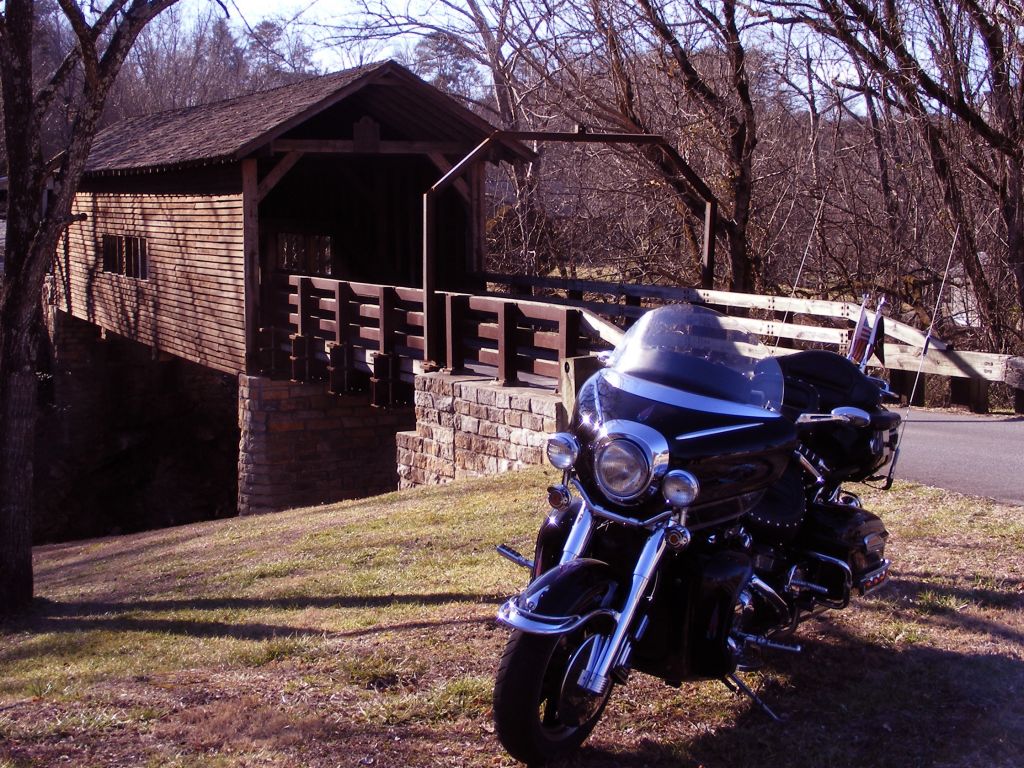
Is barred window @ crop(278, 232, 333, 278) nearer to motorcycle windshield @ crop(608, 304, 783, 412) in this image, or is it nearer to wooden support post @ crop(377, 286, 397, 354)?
wooden support post @ crop(377, 286, 397, 354)

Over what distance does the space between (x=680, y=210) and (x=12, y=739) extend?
1359cm

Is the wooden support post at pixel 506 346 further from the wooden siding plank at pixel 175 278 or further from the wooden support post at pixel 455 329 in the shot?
the wooden siding plank at pixel 175 278

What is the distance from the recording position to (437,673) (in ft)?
14.5

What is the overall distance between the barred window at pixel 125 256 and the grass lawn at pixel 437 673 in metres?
12.5

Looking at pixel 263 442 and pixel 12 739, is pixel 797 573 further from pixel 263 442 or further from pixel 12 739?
pixel 263 442

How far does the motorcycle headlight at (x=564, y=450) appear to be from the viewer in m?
3.55

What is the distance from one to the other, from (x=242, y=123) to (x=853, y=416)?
1282cm

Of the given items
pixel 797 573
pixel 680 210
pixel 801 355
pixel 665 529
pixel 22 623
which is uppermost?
pixel 680 210

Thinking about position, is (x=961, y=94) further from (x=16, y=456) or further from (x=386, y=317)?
(x=16, y=456)

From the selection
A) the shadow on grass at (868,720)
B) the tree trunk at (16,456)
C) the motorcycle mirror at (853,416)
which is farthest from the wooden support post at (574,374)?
the tree trunk at (16,456)

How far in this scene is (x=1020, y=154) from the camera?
13906 millimetres

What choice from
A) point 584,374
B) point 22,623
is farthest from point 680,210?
point 22,623

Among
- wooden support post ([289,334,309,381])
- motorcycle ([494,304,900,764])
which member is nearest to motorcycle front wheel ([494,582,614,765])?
motorcycle ([494,304,900,764])

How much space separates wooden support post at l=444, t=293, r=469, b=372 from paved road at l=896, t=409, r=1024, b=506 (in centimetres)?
451
